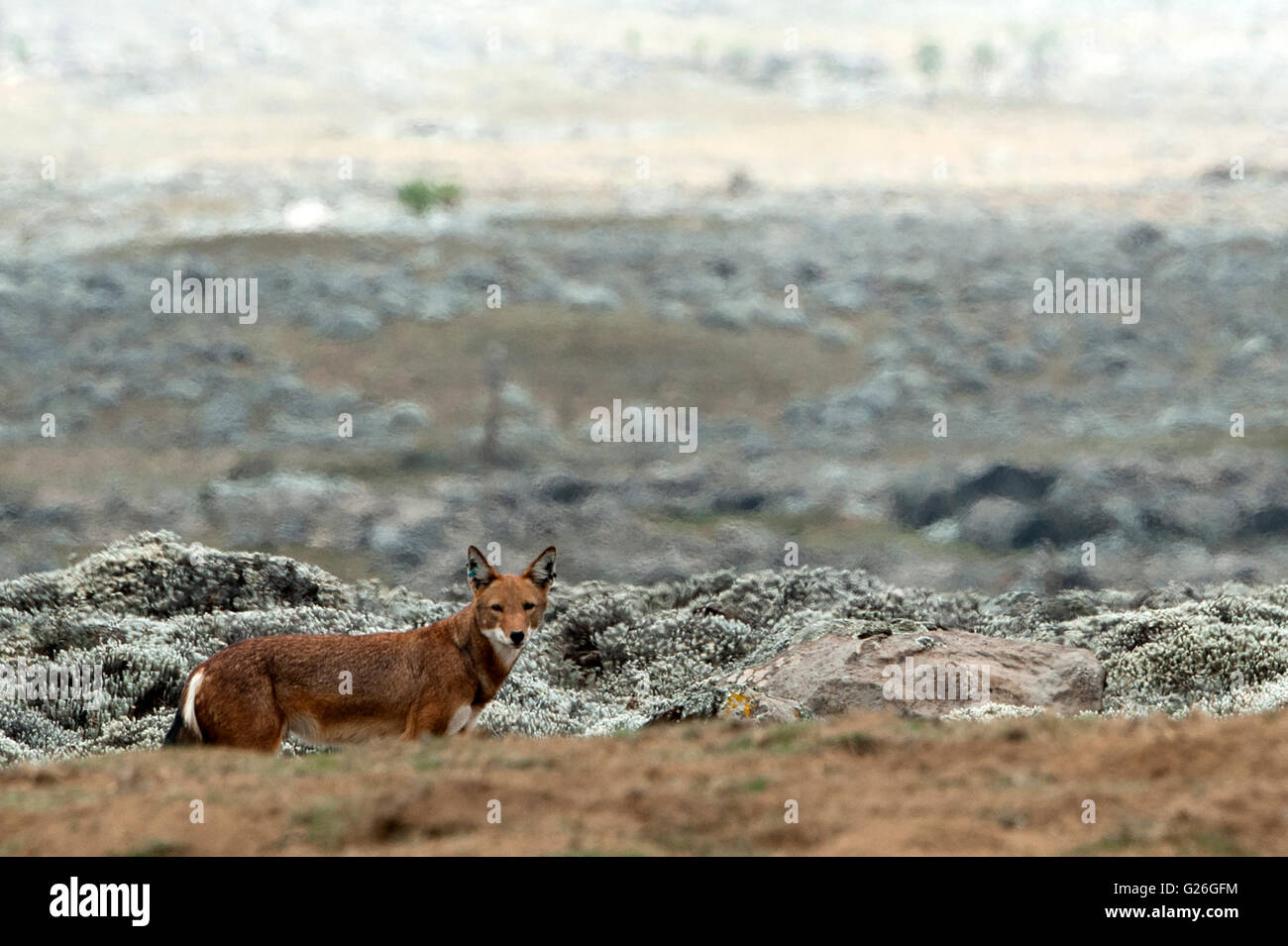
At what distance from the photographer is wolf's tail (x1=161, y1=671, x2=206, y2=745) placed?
Answer: 981 centimetres

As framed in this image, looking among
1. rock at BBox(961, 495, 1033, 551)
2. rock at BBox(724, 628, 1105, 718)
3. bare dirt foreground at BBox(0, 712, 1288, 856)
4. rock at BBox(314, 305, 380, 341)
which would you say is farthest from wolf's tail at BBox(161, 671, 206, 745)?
rock at BBox(314, 305, 380, 341)

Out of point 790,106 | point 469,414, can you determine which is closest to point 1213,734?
point 469,414

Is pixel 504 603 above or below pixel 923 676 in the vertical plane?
above

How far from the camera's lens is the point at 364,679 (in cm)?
1008

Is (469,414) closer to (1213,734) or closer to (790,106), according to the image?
(1213,734)

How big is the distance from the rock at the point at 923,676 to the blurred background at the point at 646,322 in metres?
14.7

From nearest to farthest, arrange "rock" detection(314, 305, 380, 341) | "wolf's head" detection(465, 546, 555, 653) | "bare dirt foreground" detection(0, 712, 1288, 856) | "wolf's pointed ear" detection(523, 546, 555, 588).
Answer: "bare dirt foreground" detection(0, 712, 1288, 856)
"wolf's head" detection(465, 546, 555, 653)
"wolf's pointed ear" detection(523, 546, 555, 588)
"rock" detection(314, 305, 380, 341)

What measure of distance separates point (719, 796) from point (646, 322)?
46387 mm

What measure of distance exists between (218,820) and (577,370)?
1666 inches

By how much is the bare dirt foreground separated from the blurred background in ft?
64.4

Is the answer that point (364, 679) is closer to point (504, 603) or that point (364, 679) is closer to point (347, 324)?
point (504, 603)

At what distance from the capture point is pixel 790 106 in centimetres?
10362

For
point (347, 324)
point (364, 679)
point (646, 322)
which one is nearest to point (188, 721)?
point (364, 679)

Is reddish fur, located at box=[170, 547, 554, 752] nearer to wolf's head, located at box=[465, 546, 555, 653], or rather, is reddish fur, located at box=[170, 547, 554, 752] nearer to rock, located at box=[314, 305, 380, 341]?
wolf's head, located at box=[465, 546, 555, 653]
